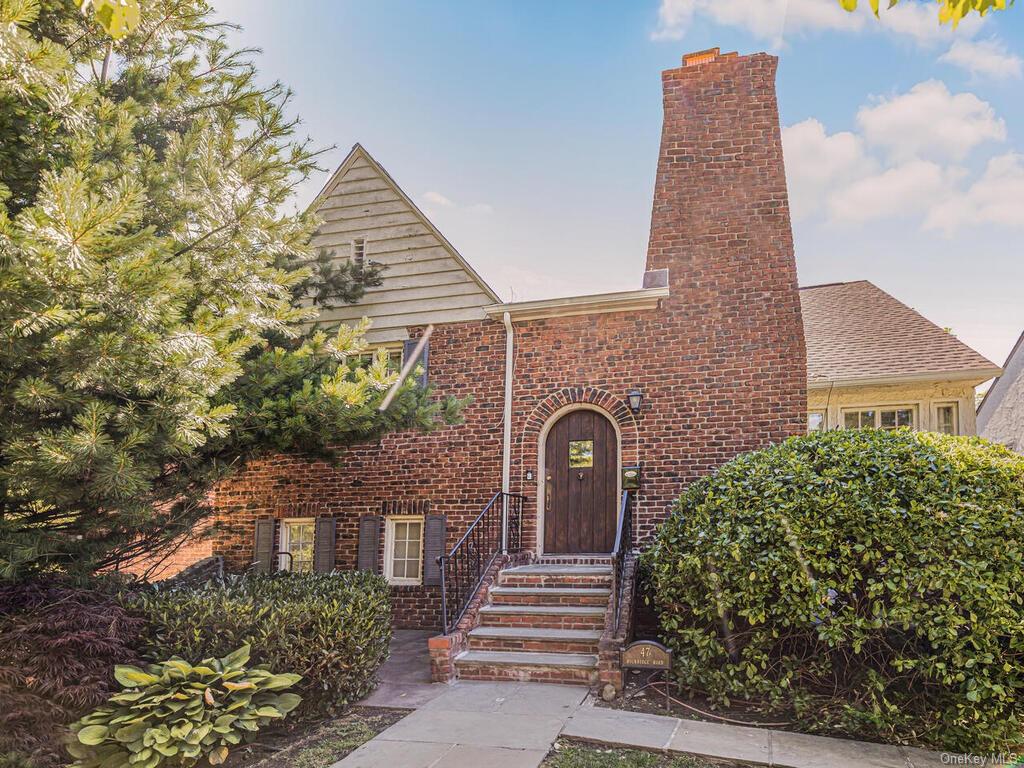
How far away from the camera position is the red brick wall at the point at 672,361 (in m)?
8.09

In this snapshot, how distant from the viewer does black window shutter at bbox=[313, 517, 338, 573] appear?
30.6 feet

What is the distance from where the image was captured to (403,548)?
367 inches

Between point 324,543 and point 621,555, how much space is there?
442 cm

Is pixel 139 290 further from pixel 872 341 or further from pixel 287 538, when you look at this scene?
pixel 872 341

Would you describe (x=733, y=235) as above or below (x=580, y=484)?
above

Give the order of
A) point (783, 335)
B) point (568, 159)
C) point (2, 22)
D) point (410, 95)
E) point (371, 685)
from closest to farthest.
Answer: point (2, 22) → point (371, 685) → point (783, 335) → point (410, 95) → point (568, 159)

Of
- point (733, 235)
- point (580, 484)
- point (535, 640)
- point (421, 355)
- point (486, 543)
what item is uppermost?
point (733, 235)

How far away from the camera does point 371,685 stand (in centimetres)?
A: 580

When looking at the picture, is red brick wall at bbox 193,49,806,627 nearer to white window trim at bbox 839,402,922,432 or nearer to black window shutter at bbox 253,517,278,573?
black window shutter at bbox 253,517,278,573

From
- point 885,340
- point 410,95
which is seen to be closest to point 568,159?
point 410,95

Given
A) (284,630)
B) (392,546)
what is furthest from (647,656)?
(392,546)

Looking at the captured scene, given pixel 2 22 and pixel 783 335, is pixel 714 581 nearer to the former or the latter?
pixel 783 335

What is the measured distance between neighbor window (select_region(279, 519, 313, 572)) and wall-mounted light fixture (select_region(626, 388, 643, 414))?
4972 mm

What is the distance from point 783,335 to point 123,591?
23.9ft
